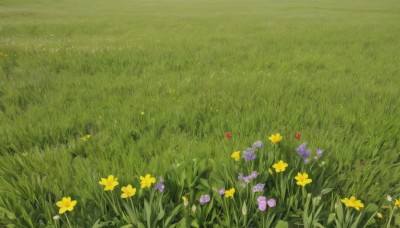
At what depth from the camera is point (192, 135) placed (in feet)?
9.17

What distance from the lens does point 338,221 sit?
157 cm

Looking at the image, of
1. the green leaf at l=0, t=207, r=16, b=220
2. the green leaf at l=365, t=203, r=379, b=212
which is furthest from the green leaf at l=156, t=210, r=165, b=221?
the green leaf at l=365, t=203, r=379, b=212

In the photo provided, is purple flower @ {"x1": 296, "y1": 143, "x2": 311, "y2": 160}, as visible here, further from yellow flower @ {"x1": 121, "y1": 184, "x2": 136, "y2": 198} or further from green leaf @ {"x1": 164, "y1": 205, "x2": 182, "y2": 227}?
yellow flower @ {"x1": 121, "y1": 184, "x2": 136, "y2": 198}

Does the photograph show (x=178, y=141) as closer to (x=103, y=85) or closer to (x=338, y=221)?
(x=338, y=221)

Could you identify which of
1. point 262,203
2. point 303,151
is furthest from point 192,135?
point 262,203

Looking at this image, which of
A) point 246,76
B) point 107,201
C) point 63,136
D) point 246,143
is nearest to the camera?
point 107,201

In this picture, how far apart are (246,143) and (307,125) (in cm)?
106

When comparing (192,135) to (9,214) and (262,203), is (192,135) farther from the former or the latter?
(9,214)

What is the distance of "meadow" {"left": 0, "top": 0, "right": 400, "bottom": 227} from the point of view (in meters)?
1.67

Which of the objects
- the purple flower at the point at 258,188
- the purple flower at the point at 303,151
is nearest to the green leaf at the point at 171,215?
the purple flower at the point at 258,188

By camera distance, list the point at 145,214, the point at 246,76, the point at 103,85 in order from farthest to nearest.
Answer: the point at 246,76 < the point at 103,85 < the point at 145,214

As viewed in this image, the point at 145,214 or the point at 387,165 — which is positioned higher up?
the point at 145,214

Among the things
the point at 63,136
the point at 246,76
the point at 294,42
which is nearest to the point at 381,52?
the point at 294,42

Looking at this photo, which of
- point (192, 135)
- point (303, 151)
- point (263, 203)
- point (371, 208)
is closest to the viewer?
point (263, 203)
